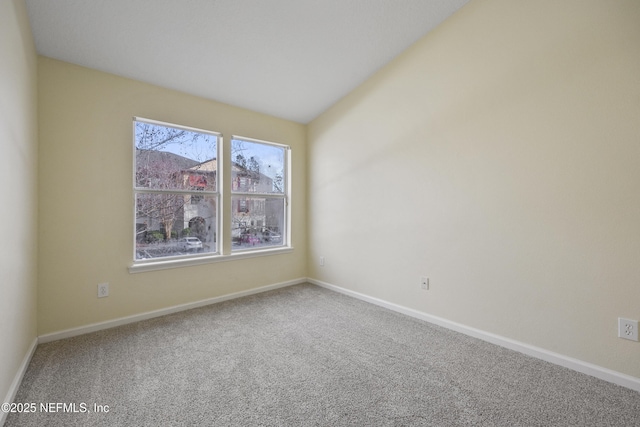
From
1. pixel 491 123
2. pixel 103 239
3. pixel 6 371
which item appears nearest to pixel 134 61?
pixel 103 239

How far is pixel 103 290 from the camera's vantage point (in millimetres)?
2391

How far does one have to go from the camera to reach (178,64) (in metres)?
2.46

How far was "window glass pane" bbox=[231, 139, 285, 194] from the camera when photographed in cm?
330

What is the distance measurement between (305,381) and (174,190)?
7.25 ft

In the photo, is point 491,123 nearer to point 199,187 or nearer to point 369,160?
point 369,160

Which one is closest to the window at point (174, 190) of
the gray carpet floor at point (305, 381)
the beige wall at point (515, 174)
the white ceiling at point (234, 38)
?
the white ceiling at point (234, 38)

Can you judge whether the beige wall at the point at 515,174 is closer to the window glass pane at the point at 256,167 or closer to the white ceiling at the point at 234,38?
the white ceiling at the point at 234,38

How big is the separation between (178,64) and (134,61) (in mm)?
340

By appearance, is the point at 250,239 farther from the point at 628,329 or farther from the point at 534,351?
the point at 628,329

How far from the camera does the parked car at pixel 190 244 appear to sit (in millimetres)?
2902

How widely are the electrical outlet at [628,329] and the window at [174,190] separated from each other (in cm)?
340

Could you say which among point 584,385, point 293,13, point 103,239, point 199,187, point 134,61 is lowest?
point 584,385

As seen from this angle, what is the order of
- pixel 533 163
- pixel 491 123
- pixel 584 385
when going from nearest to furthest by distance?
pixel 584 385, pixel 533 163, pixel 491 123

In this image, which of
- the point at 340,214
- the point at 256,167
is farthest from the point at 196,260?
the point at 340,214
